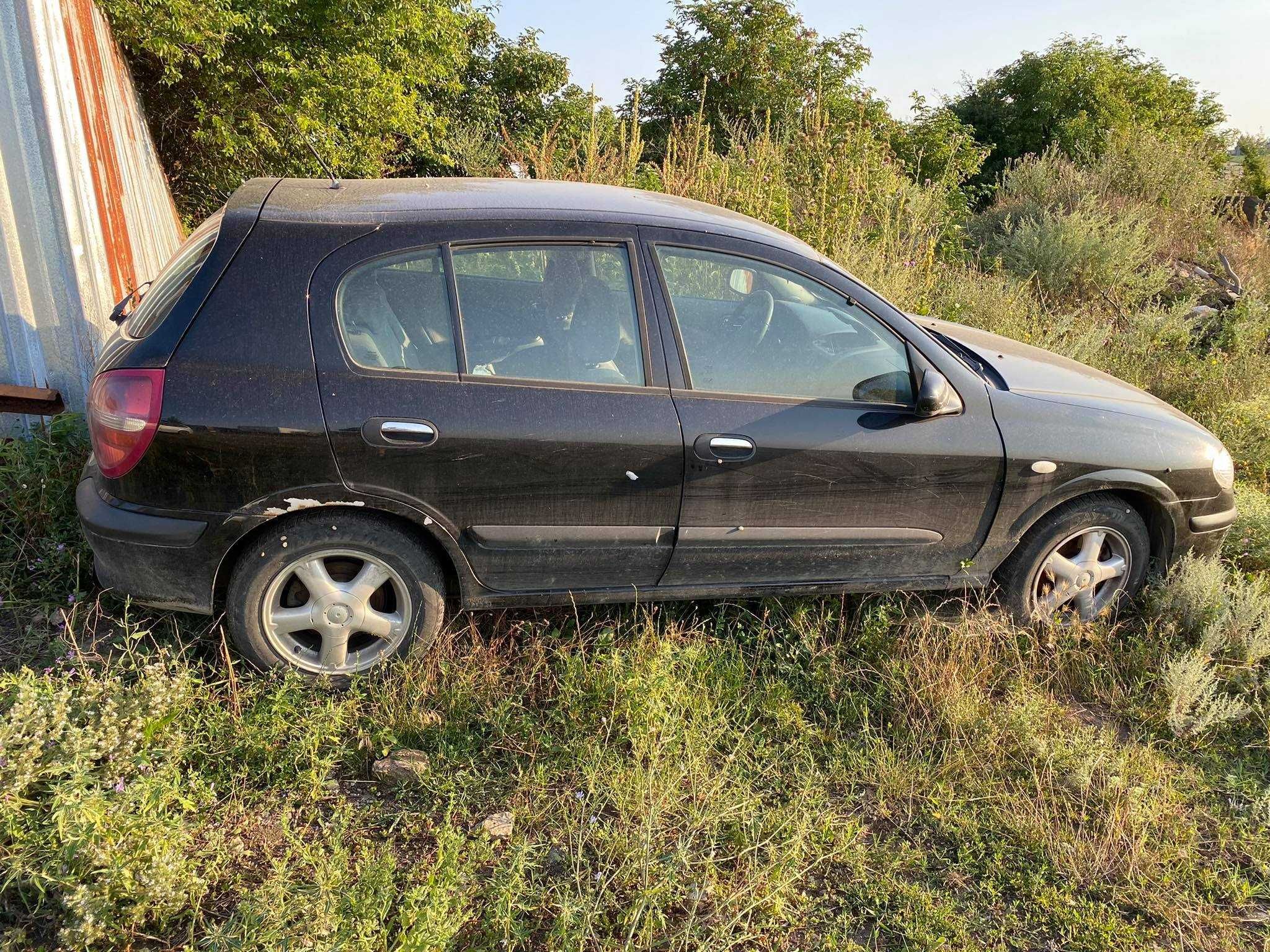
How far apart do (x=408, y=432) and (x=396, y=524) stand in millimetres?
377

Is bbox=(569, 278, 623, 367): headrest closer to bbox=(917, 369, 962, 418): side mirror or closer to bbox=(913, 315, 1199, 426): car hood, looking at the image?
bbox=(917, 369, 962, 418): side mirror

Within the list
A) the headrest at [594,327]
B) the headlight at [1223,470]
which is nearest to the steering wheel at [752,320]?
the headrest at [594,327]

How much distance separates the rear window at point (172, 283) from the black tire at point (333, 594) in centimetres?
83

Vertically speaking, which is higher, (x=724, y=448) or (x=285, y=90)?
(x=285, y=90)

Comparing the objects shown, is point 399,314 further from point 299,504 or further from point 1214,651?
point 1214,651

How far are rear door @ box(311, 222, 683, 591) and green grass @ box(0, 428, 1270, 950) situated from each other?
50 cm

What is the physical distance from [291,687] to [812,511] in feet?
6.66

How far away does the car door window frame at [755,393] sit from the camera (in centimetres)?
335

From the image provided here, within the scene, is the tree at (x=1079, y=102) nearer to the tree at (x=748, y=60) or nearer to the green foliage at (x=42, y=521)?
the tree at (x=748, y=60)

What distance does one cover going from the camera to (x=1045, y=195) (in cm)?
1191

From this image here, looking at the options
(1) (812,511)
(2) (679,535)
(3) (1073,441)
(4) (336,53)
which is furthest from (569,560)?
(4) (336,53)

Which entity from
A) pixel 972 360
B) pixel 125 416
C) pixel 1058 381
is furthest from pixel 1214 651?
pixel 125 416

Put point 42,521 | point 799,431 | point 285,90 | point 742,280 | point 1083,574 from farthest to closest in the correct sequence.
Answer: point 285,90
point 1083,574
point 42,521
point 742,280
point 799,431

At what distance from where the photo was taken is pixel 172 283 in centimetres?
323
